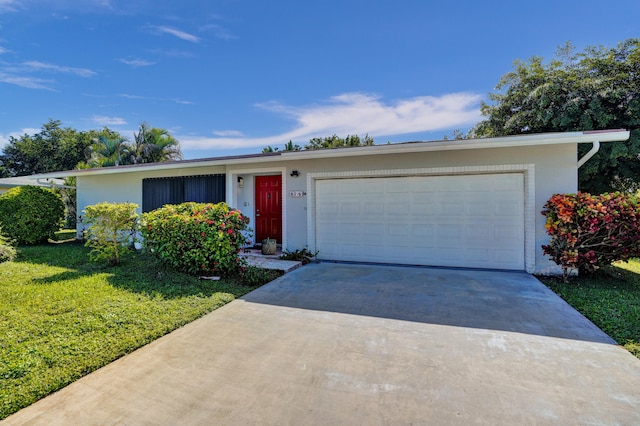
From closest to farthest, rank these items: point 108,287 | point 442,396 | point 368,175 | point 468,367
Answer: point 442,396
point 468,367
point 108,287
point 368,175

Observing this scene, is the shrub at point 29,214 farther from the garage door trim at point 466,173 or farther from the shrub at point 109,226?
the garage door trim at point 466,173

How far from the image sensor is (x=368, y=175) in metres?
7.70

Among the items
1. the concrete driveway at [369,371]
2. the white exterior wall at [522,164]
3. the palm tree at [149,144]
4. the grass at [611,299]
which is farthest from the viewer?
the palm tree at [149,144]

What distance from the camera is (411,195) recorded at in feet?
24.2

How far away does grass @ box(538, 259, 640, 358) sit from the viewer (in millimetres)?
3580

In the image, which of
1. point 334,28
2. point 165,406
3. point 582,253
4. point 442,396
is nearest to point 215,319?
point 165,406

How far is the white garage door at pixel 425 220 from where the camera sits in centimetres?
672

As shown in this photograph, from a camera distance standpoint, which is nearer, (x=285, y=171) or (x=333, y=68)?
(x=285, y=171)

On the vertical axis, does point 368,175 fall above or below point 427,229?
above

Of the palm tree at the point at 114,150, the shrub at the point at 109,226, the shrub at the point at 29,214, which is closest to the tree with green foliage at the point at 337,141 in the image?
the palm tree at the point at 114,150

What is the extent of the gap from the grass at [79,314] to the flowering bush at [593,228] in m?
5.76

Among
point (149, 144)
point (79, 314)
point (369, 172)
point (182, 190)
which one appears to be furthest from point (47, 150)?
point (369, 172)

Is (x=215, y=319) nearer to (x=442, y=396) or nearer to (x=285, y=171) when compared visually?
(x=442, y=396)

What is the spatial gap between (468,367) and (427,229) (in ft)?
15.5
